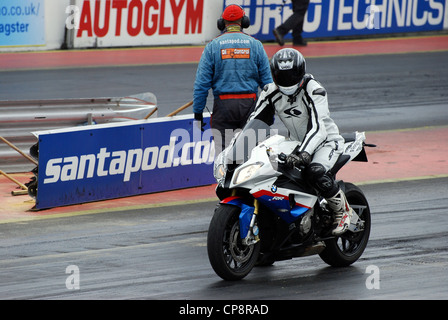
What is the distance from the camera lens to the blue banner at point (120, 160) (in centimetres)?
1092

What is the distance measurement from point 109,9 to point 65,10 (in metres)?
1.09

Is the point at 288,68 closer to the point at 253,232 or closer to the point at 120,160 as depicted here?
the point at 253,232

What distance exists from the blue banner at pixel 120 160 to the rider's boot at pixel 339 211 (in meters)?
3.85

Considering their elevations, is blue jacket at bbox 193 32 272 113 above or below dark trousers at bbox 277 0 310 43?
Answer: above

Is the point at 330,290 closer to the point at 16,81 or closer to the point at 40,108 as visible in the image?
the point at 40,108

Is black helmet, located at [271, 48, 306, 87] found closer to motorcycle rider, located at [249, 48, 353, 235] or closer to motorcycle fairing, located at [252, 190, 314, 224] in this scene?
motorcycle rider, located at [249, 48, 353, 235]

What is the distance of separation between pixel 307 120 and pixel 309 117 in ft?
0.32

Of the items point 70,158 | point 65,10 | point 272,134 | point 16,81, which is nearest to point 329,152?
point 272,134

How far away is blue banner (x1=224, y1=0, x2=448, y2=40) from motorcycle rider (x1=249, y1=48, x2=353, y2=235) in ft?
61.3

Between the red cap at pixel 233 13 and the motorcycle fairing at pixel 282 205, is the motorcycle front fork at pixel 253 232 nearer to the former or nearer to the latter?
the motorcycle fairing at pixel 282 205

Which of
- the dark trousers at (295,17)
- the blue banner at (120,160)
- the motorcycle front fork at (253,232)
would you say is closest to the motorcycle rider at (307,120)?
the motorcycle front fork at (253,232)

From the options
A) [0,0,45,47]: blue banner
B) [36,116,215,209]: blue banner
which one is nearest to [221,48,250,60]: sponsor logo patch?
[36,116,215,209]: blue banner

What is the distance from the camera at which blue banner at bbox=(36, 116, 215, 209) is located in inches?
430

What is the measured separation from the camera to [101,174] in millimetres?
11312
